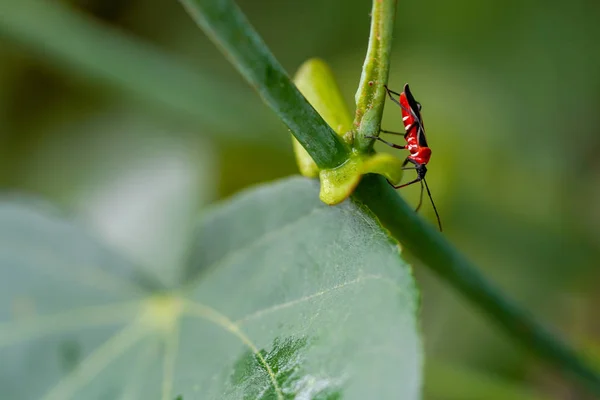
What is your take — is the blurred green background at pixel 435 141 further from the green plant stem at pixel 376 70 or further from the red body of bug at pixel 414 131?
the green plant stem at pixel 376 70

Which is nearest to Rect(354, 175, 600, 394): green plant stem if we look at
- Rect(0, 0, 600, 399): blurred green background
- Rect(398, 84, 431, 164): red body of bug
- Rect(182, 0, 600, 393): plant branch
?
Rect(182, 0, 600, 393): plant branch

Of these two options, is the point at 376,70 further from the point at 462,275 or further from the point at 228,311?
the point at 228,311

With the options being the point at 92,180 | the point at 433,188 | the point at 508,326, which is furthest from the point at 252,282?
the point at 92,180

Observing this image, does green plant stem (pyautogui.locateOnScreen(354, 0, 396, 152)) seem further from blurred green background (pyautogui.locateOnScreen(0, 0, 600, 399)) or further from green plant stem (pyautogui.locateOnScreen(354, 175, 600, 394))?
blurred green background (pyautogui.locateOnScreen(0, 0, 600, 399))

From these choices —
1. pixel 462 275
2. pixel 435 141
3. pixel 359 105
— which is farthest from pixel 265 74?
pixel 435 141

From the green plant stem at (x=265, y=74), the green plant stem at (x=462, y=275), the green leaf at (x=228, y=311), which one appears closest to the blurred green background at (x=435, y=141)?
the green leaf at (x=228, y=311)

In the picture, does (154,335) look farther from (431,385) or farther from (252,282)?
(431,385)
